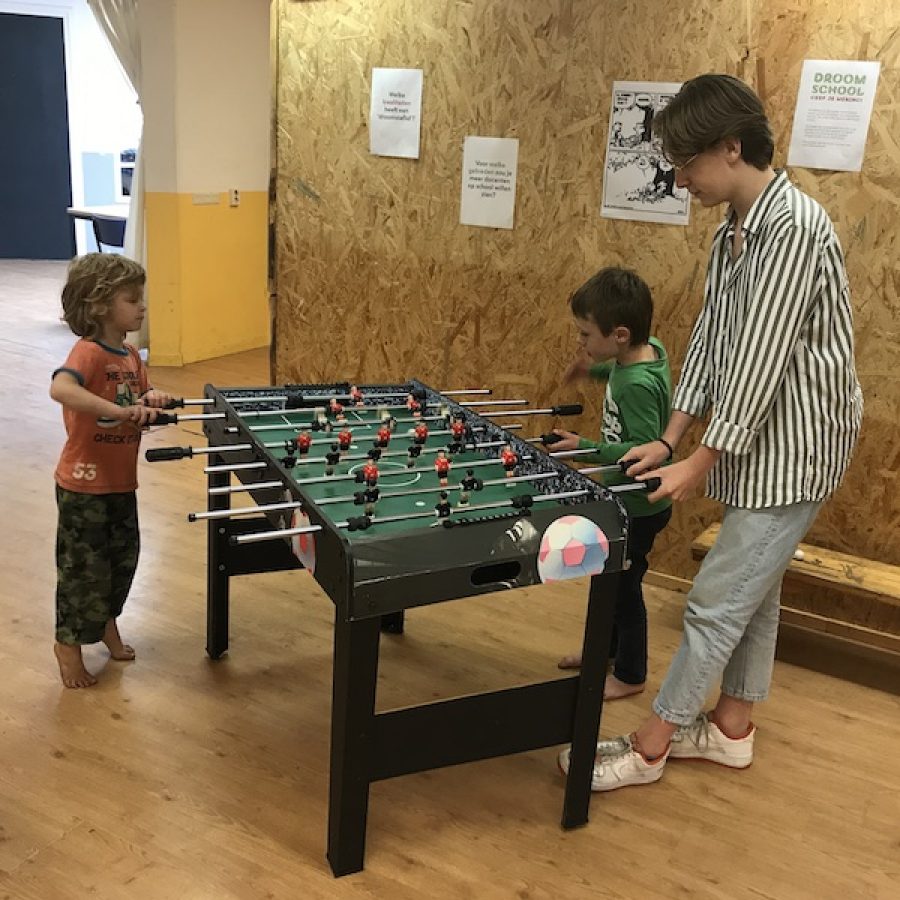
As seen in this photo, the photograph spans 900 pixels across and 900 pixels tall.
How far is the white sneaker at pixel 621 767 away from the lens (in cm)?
234

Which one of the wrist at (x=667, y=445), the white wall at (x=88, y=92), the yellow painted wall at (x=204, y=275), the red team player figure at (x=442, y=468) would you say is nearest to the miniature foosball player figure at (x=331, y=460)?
the red team player figure at (x=442, y=468)

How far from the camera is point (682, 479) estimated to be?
207 centimetres

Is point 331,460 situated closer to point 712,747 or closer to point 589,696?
point 589,696

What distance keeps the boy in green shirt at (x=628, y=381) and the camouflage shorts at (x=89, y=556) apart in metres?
1.23

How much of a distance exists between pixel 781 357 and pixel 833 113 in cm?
135

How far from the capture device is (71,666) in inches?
104

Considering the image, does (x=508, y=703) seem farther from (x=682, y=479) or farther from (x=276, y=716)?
(x=276, y=716)

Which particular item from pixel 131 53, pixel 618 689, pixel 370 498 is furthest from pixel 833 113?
pixel 131 53

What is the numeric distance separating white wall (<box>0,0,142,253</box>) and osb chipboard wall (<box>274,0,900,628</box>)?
6.10 meters

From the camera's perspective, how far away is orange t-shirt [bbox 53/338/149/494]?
7.98ft

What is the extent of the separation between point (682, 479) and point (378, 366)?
2.21 m

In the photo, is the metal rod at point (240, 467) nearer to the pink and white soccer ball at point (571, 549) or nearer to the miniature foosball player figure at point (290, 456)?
the miniature foosball player figure at point (290, 456)

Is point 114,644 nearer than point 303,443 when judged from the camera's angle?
No

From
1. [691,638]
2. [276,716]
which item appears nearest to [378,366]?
[276,716]
